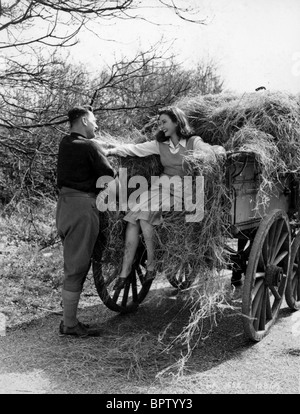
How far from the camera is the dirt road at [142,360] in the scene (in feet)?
10.8

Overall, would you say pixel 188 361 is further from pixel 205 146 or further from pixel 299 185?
pixel 299 185

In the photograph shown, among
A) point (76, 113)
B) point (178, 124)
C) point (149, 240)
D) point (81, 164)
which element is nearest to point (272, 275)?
point (149, 240)

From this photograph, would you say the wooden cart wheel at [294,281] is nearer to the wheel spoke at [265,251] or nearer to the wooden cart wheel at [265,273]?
the wooden cart wheel at [265,273]

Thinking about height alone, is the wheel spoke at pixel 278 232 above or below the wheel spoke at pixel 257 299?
above

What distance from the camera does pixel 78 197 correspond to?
4098 mm

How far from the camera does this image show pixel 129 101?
20.3 ft

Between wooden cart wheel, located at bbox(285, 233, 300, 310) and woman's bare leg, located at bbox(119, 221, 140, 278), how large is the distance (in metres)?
1.51

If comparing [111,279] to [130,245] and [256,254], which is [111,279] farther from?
[256,254]

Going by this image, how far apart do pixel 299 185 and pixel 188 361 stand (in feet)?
6.75

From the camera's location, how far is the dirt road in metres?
3.30

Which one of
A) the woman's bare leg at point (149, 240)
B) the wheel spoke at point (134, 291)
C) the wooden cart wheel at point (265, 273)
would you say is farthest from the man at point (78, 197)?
the wooden cart wheel at point (265, 273)

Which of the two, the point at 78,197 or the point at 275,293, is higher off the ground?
the point at 78,197

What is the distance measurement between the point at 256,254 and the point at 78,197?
4.76 feet

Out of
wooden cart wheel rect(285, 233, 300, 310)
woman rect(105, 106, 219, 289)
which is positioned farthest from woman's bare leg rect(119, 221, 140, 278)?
wooden cart wheel rect(285, 233, 300, 310)
